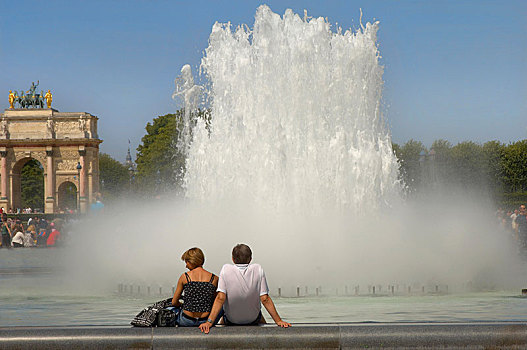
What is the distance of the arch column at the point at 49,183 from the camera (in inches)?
2660

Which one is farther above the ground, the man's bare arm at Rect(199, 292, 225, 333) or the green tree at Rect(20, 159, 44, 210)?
the green tree at Rect(20, 159, 44, 210)

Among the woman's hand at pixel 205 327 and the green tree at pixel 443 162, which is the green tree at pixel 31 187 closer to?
the green tree at pixel 443 162

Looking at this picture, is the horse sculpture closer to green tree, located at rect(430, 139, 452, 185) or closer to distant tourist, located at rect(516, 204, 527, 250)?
green tree, located at rect(430, 139, 452, 185)

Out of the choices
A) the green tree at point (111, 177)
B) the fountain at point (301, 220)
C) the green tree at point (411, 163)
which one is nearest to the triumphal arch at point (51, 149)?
the green tree at point (411, 163)

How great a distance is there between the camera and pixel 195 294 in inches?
270

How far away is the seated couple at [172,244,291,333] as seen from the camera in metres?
6.57

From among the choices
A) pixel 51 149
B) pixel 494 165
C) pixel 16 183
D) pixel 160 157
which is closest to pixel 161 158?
pixel 160 157

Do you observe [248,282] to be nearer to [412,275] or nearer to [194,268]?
[194,268]

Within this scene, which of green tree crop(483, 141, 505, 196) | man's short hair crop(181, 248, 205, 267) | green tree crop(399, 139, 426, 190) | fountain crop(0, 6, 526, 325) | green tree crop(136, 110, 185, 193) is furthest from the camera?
green tree crop(483, 141, 505, 196)

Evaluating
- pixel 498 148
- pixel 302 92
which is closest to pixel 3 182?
pixel 498 148

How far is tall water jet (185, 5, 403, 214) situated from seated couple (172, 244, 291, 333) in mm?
11314

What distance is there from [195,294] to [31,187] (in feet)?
324

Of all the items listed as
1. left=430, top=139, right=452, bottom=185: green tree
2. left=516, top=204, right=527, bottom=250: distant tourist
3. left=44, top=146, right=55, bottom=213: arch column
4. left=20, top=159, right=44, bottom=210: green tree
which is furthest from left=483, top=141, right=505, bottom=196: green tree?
left=20, top=159, right=44, bottom=210: green tree

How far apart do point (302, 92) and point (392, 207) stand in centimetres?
454
